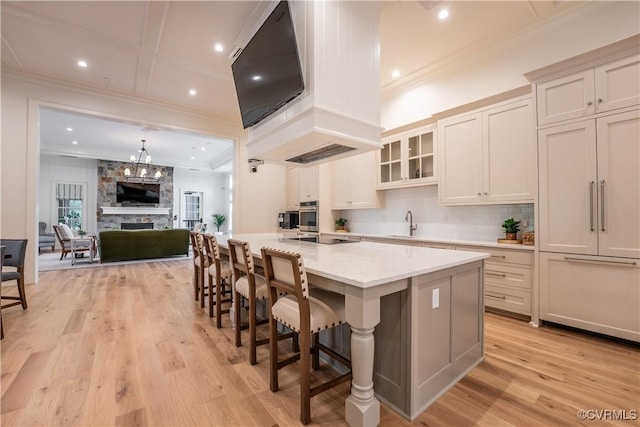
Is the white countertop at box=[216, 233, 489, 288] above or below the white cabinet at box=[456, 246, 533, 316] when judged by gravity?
above

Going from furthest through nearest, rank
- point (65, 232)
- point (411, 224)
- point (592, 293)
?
point (65, 232)
point (411, 224)
point (592, 293)

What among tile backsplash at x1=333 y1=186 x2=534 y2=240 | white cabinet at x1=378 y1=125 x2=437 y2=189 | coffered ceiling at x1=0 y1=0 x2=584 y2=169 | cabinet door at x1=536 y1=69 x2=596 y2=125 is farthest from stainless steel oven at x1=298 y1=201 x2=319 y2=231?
cabinet door at x1=536 y1=69 x2=596 y2=125

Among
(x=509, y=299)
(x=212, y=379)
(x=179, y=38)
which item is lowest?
(x=212, y=379)

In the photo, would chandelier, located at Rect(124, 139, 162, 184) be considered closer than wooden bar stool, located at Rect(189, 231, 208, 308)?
No

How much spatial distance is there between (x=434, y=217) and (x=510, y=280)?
4.49 feet

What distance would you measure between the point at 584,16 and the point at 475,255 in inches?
112

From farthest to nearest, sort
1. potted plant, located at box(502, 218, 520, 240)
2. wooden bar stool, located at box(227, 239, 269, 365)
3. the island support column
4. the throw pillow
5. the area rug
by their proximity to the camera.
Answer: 1. the throw pillow
2. the area rug
3. potted plant, located at box(502, 218, 520, 240)
4. wooden bar stool, located at box(227, 239, 269, 365)
5. the island support column

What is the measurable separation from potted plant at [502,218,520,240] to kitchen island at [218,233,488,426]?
155cm

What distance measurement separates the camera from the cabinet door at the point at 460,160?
3.39 metres

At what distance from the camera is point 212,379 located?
6.31 ft

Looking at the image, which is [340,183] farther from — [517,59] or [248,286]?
[248,286]

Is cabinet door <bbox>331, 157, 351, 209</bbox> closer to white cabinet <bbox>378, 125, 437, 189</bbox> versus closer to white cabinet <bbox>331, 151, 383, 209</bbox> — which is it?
white cabinet <bbox>331, 151, 383, 209</bbox>

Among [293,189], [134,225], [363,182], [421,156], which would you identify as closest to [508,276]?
[421,156]

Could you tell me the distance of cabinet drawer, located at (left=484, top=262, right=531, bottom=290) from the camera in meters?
2.86
